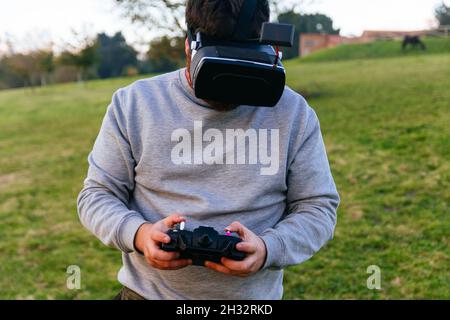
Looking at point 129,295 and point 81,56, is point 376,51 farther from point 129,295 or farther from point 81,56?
point 129,295

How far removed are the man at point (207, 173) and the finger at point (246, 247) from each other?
0.48 ft

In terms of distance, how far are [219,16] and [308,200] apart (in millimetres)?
634

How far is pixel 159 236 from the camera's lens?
1359 mm

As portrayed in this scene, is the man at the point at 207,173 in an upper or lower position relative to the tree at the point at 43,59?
upper

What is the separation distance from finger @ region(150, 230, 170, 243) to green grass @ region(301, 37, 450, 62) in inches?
1054

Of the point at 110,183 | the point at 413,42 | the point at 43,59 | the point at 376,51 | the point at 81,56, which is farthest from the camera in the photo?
the point at 43,59

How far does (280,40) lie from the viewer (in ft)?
4.68

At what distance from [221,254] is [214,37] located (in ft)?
2.06

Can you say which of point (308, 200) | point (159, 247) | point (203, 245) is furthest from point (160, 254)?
point (308, 200)

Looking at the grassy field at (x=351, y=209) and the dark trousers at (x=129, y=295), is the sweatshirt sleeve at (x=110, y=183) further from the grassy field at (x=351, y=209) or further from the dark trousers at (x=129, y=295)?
the grassy field at (x=351, y=209)

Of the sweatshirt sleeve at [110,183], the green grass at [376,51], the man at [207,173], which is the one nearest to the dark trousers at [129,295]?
the man at [207,173]

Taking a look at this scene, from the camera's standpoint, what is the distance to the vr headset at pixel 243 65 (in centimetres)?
138

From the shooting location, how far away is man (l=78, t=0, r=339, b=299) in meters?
1.56
